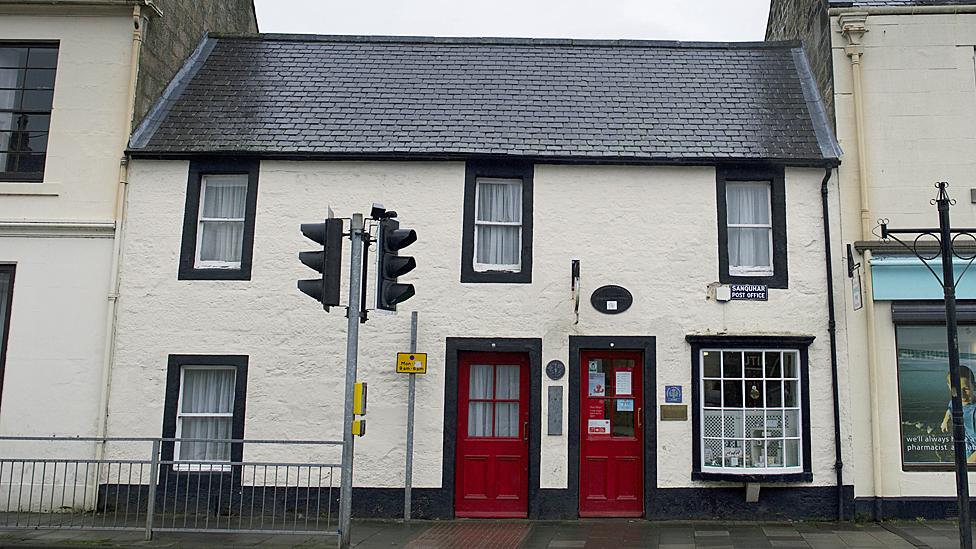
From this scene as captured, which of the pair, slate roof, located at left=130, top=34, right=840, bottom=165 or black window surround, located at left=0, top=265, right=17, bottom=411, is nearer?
black window surround, located at left=0, top=265, right=17, bottom=411

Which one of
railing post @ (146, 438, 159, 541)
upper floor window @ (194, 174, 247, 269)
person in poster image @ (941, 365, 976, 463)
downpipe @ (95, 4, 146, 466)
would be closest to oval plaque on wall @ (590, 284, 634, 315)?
person in poster image @ (941, 365, 976, 463)

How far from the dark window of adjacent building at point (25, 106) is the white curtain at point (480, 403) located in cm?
737

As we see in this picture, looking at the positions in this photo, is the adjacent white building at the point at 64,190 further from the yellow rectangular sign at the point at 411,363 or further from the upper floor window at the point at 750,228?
the upper floor window at the point at 750,228

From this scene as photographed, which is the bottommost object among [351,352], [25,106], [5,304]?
[351,352]

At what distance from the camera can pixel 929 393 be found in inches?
441

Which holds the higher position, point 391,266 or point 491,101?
point 491,101

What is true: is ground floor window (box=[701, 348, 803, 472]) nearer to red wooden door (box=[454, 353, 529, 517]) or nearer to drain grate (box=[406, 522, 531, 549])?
red wooden door (box=[454, 353, 529, 517])

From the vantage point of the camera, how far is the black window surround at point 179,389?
11.3 m

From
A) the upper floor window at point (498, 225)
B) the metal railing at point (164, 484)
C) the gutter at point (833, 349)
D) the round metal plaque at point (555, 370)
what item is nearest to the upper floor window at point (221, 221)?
the metal railing at point (164, 484)

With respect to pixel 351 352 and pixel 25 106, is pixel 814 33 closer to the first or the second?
pixel 351 352

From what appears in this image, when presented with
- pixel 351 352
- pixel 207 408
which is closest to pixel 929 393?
pixel 351 352

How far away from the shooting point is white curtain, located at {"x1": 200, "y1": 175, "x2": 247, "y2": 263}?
11.9 metres

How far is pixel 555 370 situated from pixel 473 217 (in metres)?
2.60

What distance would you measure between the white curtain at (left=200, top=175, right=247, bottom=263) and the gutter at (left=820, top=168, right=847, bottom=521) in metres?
8.73
